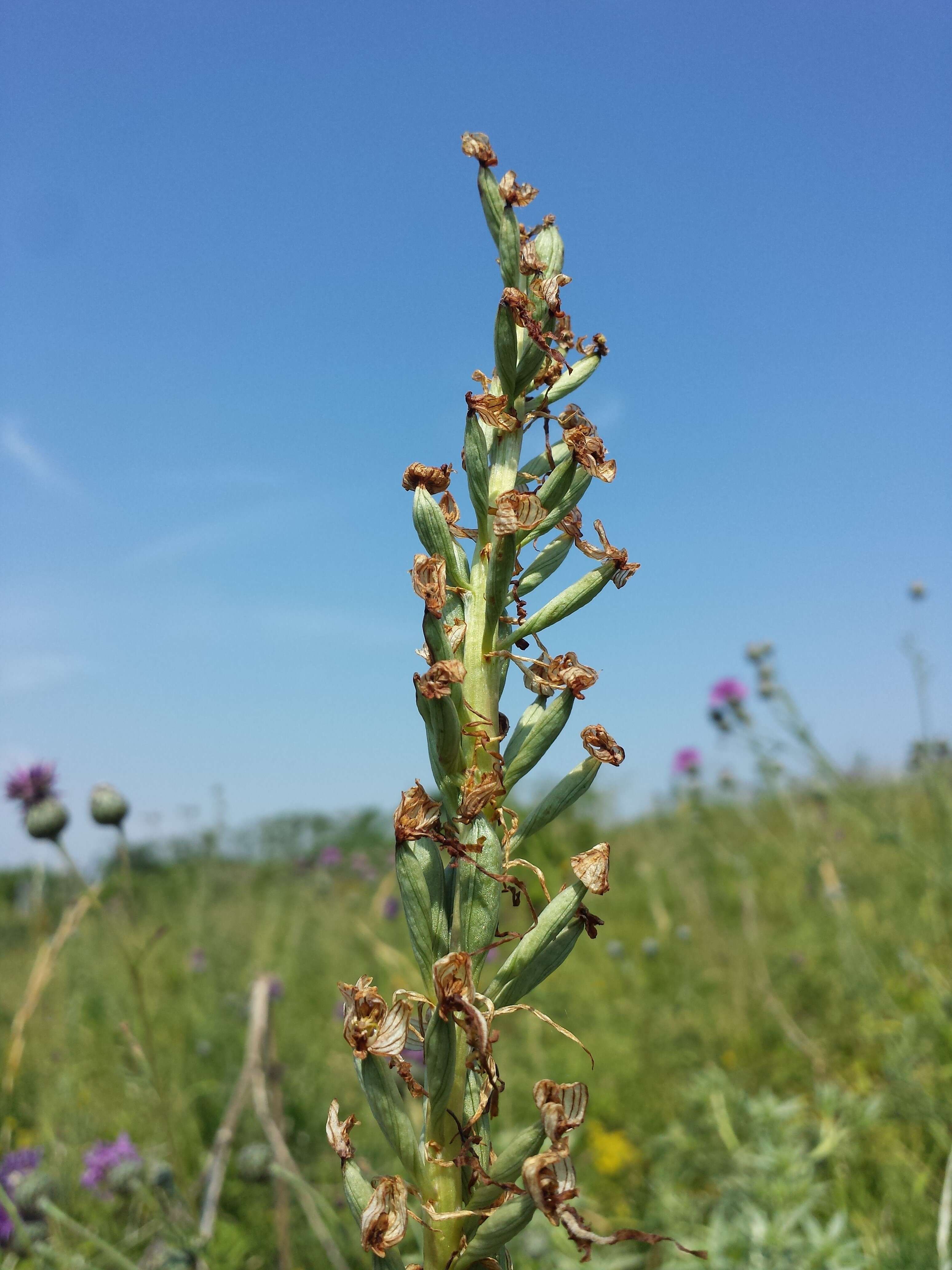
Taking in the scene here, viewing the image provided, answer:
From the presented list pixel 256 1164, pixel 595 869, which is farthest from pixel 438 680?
pixel 256 1164

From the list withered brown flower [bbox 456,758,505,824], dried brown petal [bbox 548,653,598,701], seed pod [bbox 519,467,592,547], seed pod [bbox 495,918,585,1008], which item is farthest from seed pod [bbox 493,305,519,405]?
seed pod [bbox 495,918,585,1008]

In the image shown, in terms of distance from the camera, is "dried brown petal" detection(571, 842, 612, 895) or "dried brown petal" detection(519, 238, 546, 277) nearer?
"dried brown petal" detection(571, 842, 612, 895)

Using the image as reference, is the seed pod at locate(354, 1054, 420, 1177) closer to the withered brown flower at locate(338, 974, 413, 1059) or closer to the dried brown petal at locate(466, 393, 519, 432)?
the withered brown flower at locate(338, 974, 413, 1059)

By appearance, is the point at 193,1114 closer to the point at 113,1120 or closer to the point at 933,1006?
the point at 113,1120

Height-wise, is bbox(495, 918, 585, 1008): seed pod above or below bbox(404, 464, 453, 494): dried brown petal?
below

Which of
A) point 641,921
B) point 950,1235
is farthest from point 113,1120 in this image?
point 641,921

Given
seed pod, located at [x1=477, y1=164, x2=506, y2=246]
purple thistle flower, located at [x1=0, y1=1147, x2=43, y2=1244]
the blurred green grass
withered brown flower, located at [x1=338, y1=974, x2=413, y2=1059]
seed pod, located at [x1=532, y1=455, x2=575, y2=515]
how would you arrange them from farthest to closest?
1. the blurred green grass
2. purple thistle flower, located at [x1=0, y1=1147, x2=43, y2=1244]
3. seed pod, located at [x1=477, y1=164, x2=506, y2=246]
4. seed pod, located at [x1=532, y1=455, x2=575, y2=515]
5. withered brown flower, located at [x1=338, y1=974, x2=413, y2=1059]

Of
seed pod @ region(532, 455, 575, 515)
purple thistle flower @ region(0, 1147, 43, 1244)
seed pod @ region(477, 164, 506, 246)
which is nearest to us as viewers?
seed pod @ region(532, 455, 575, 515)
